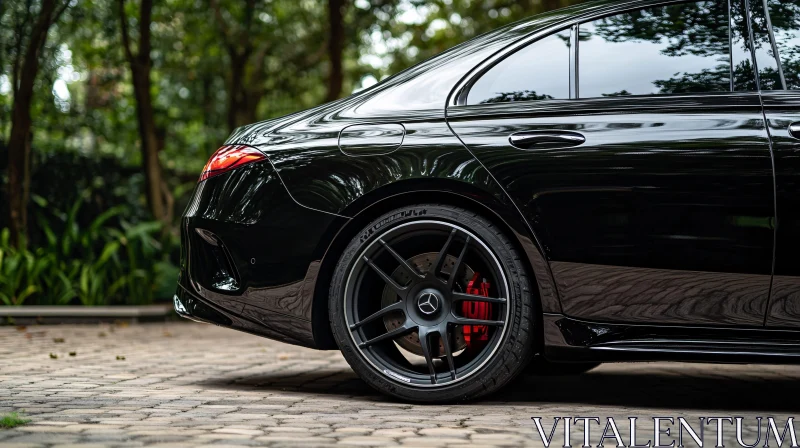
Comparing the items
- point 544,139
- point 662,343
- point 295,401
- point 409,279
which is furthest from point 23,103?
point 662,343

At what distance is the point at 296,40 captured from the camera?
1780 cm

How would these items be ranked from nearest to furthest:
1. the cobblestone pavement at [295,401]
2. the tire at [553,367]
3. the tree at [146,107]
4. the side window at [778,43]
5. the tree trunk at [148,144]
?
the cobblestone pavement at [295,401] → the side window at [778,43] → the tire at [553,367] → the tree at [146,107] → the tree trunk at [148,144]

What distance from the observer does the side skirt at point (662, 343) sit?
11.8ft

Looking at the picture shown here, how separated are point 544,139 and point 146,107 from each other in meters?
8.58

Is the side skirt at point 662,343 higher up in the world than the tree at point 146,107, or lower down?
lower down

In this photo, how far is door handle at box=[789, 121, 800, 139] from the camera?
3617mm

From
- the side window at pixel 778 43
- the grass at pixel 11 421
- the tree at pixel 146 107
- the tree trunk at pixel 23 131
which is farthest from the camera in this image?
the tree at pixel 146 107

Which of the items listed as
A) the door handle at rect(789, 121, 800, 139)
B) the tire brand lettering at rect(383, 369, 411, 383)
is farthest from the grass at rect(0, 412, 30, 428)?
the door handle at rect(789, 121, 800, 139)

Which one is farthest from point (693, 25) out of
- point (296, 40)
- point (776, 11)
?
point (296, 40)

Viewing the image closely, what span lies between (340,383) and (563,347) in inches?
56.9

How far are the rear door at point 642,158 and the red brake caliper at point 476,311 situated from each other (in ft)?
1.18

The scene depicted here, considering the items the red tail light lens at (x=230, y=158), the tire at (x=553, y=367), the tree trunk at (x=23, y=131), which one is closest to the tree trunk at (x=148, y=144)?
the tree trunk at (x=23, y=131)

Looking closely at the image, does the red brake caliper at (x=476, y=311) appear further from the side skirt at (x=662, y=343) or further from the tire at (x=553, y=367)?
the tire at (x=553, y=367)

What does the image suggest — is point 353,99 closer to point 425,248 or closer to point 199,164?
point 425,248
